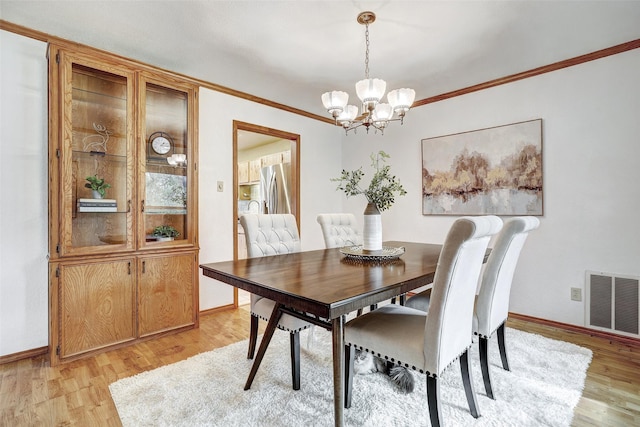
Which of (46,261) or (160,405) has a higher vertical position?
(46,261)

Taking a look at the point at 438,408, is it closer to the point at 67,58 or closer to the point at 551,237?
the point at 551,237

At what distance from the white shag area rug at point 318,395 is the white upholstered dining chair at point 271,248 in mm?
181

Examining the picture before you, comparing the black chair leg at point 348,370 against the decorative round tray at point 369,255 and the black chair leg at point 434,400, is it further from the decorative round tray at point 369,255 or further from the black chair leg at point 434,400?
the decorative round tray at point 369,255

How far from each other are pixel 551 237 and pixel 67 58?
410cm

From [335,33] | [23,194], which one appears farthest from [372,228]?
[23,194]

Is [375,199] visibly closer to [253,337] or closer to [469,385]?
[469,385]

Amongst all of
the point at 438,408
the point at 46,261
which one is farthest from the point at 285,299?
the point at 46,261

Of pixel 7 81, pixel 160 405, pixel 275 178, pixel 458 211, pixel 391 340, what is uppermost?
pixel 7 81

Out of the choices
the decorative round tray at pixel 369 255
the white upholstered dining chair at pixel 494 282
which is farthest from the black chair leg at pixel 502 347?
the decorative round tray at pixel 369 255

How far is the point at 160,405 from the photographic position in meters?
1.71

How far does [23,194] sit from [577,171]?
4380 millimetres

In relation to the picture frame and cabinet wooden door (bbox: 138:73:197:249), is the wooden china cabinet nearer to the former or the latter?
cabinet wooden door (bbox: 138:73:197:249)

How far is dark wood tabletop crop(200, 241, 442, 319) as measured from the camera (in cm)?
119

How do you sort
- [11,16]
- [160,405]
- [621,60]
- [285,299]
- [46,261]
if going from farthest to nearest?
1. [621,60]
2. [46,261]
3. [11,16]
4. [160,405]
5. [285,299]
